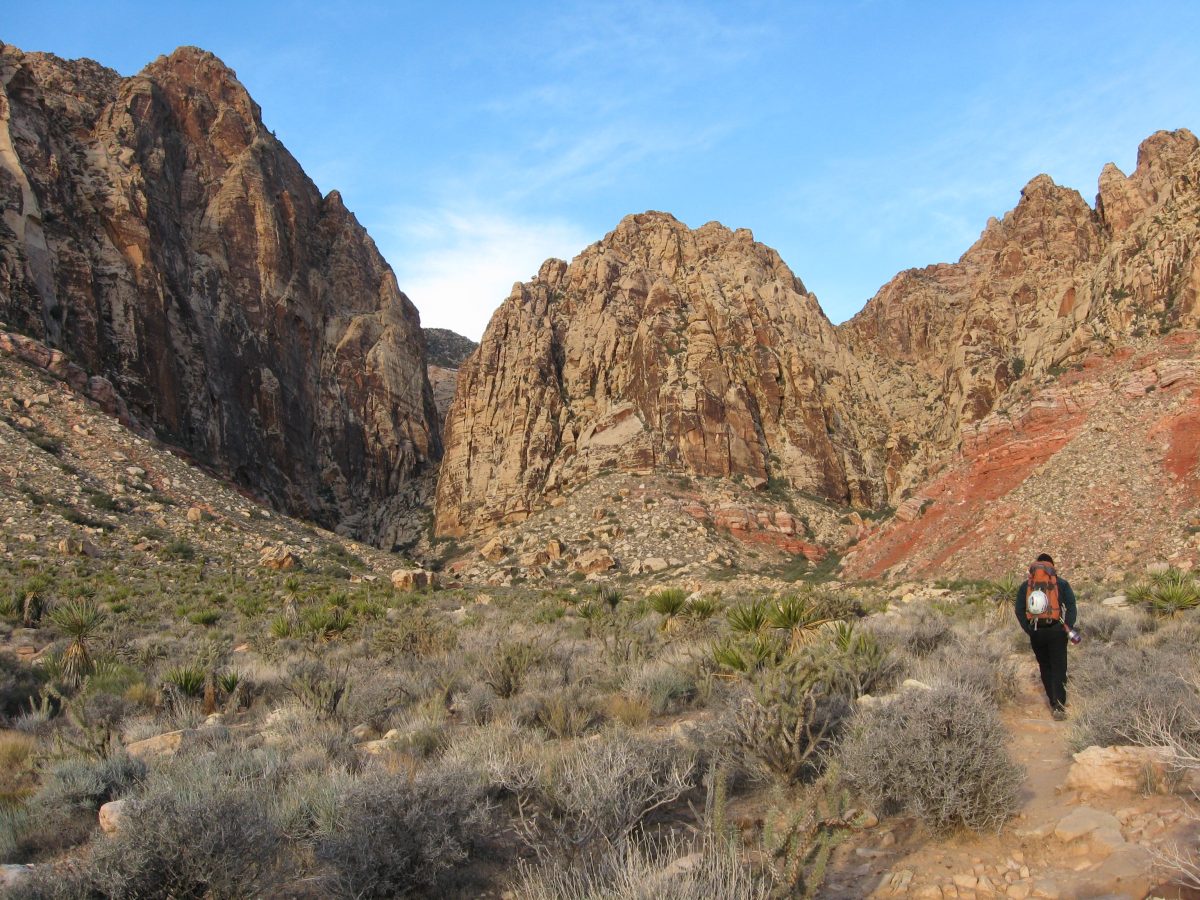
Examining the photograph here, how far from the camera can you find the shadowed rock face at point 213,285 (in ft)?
168

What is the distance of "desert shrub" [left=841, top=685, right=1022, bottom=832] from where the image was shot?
530cm

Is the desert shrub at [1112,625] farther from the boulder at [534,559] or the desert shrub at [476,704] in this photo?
the boulder at [534,559]

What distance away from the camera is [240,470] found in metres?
59.9

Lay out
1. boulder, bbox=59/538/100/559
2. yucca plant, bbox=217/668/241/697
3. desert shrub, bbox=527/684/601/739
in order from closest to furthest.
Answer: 1. desert shrub, bbox=527/684/601/739
2. yucca plant, bbox=217/668/241/697
3. boulder, bbox=59/538/100/559

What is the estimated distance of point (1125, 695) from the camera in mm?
6691

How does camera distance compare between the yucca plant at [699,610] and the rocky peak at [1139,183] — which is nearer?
the yucca plant at [699,610]

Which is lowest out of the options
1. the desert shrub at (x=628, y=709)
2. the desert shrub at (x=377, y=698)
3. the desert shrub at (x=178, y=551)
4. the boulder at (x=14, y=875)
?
the desert shrub at (x=628, y=709)

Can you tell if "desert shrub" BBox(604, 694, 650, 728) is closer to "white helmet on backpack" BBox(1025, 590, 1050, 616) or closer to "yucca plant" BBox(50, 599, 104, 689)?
"white helmet on backpack" BBox(1025, 590, 1050, 616)

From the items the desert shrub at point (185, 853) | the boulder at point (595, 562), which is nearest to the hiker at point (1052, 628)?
the desert shrub at point (185, 853)

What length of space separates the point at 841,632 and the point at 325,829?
7765mm

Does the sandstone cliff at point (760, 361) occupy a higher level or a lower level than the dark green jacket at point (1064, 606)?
higher

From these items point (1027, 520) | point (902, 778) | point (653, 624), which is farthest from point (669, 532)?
point (902, 778)

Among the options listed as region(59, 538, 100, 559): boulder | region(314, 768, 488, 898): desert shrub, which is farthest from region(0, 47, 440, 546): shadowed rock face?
region(314, 768, 488, 898): desert shrub

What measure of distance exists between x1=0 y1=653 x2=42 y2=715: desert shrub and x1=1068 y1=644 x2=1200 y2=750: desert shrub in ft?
41.3
